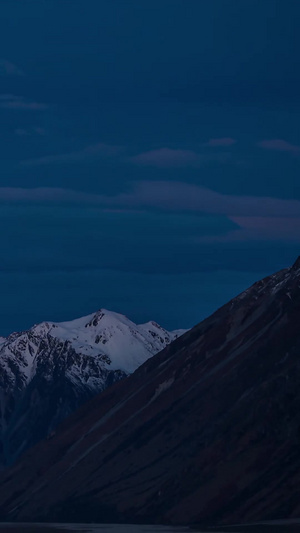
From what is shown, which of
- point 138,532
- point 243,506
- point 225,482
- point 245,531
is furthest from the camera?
point 225,482

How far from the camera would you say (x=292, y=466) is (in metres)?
183

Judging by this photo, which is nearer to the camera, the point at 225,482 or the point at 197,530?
the point at 197,530

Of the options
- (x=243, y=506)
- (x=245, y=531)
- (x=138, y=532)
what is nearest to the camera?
(x=245, y=531)

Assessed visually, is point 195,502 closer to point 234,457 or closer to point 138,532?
point 234,457

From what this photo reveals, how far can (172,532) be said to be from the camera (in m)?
161

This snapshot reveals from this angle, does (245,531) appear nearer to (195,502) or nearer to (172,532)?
(172,532)

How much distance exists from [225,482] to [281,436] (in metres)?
12.2

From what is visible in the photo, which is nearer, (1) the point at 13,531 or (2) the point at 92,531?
(2) the point at 92,531

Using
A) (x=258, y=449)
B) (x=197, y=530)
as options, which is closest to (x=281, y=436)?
(x=258, y=449)

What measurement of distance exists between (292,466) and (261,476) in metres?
5.67

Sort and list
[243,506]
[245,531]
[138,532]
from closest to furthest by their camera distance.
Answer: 1. [245,531]
2. [138,532]
3. [243,506]

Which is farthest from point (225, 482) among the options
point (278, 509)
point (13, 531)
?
point (13, 531)

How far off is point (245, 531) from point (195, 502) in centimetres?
4101

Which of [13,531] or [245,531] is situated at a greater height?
[13,531]
